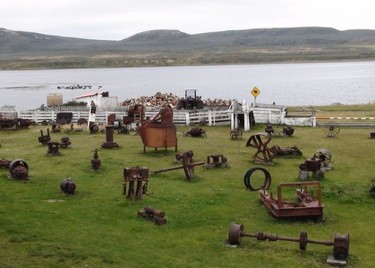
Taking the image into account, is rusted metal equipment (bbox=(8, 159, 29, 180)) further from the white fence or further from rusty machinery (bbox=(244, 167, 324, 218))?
the white fence

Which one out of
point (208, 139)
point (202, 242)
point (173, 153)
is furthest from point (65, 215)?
point (208, 139)

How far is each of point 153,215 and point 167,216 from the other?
55 cm

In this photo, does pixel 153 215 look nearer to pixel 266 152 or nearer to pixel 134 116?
pixel 266 152

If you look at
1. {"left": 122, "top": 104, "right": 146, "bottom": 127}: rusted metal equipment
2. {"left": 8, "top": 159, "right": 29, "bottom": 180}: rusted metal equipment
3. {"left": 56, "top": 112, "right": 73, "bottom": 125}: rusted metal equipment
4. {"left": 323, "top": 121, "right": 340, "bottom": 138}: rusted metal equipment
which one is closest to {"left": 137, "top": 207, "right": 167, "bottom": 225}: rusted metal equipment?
{"left": 8, "top": 159, "right": 29, "bottom": 180}: rusted metal equipment

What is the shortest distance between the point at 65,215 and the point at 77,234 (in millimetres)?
1824

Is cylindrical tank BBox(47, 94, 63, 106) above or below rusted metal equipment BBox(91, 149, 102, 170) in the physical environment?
above

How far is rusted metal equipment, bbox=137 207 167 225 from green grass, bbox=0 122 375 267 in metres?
0.21

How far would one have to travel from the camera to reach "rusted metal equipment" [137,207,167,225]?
14210 mm

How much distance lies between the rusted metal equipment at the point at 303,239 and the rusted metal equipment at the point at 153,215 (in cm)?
216

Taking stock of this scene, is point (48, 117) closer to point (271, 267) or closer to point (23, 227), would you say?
point (23, 227)

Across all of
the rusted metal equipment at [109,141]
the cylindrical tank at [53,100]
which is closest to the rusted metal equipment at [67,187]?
A: the rusted metal equipment at [109,141]

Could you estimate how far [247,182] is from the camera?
18.0 meters

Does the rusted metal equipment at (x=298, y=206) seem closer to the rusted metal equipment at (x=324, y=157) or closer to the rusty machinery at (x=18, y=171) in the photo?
the rusted metal equipment at (x=324, y=157)

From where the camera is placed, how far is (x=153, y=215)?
1452cm
